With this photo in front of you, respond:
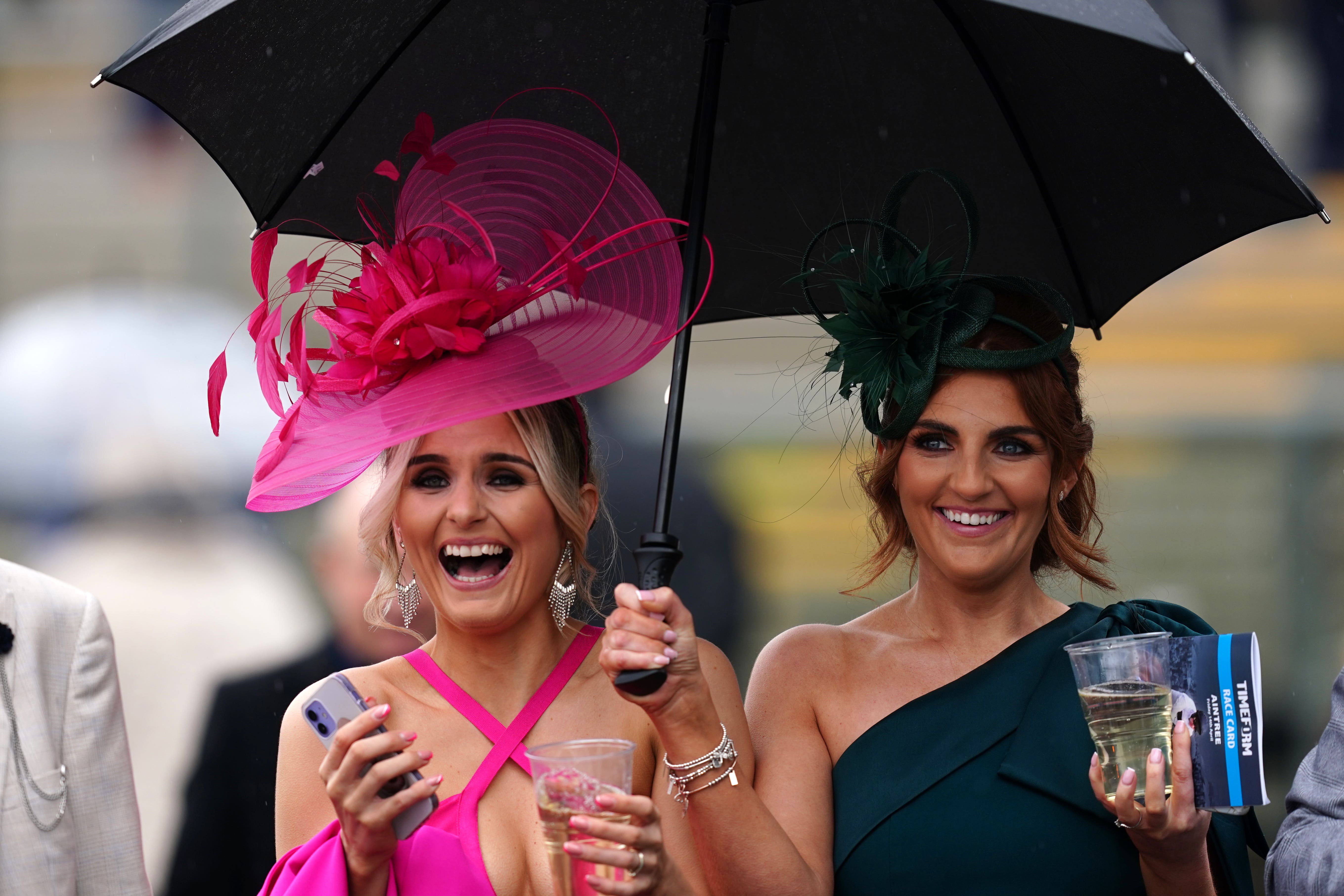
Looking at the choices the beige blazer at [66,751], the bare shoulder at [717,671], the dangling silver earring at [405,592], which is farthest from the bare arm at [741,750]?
the beige blazer at [66,751]

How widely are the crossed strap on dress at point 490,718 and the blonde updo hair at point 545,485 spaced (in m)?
0.08

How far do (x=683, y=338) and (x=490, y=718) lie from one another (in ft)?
2.68

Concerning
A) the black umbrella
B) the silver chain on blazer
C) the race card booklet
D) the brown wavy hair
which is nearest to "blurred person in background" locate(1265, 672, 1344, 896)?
the race card booklet

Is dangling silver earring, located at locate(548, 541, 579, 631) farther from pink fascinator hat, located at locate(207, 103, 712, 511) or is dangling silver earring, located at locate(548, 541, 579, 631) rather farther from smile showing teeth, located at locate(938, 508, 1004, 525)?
smile showing teeth, located at locate(938, 508, 1004, 525)

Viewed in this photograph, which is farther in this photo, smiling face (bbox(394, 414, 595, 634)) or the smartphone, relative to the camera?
smiling face (bbox(394, 414, 595, 634))

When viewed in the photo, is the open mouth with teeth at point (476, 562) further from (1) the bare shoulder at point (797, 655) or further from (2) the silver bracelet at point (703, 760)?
(1) the bare shoulder at point (797, 655)

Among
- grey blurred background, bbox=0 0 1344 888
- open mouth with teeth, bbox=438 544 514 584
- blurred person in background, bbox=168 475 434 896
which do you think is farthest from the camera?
grey blurred background, bbox=0 0 1344 888

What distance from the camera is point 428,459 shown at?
2.48m

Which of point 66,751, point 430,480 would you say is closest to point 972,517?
point 430,480

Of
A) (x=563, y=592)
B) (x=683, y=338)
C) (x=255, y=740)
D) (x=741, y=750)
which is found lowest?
(x=255, y=740)

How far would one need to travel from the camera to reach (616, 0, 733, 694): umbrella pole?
208cm

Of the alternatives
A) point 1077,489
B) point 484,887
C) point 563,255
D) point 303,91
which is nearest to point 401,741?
point 484,887

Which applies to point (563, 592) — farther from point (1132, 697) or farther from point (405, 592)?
point (1132, 697)

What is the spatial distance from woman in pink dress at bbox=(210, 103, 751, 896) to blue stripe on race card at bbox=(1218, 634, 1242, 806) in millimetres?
787
